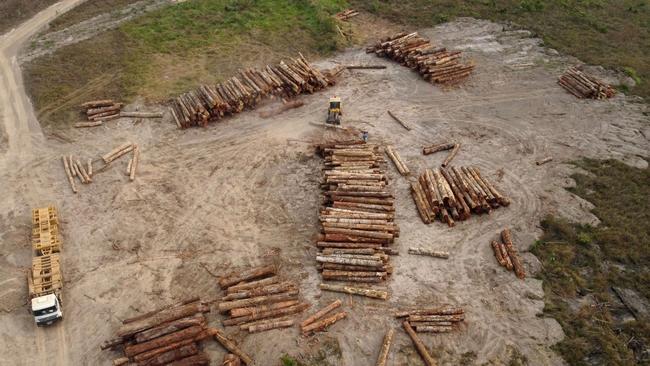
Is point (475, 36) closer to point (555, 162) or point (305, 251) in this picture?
point (555, 162)

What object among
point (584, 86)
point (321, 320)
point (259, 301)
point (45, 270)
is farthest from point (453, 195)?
point (45, 270)

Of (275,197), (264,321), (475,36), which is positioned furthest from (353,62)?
(264,321)

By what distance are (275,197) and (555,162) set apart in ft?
57.2

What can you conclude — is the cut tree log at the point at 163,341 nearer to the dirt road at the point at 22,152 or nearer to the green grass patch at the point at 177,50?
Answer: the dirt road at the point at 22,152

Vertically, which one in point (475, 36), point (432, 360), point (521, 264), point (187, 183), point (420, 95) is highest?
point (475, 36)

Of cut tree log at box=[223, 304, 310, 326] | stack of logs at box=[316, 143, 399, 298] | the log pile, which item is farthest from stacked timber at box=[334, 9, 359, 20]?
cut tree log at box=[223, 304, 310, 326]

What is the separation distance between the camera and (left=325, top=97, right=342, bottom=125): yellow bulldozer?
31.3 metres

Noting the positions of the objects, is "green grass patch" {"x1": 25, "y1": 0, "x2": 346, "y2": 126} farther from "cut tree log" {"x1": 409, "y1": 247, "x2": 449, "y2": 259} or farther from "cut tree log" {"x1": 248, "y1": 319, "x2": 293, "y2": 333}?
"cut tree log" {"x1": 409, "y1": 247, "x2": 449, "y2": 259}

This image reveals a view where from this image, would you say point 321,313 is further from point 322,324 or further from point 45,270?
point 45,270

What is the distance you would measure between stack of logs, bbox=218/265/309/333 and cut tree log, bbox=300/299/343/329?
0.55 meters

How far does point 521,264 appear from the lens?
22922 mm

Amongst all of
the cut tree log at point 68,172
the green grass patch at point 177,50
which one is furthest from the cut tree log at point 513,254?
the cut tree log at point 68,172

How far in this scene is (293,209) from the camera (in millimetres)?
Answer: 26125

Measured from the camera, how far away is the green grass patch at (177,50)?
3456cm
